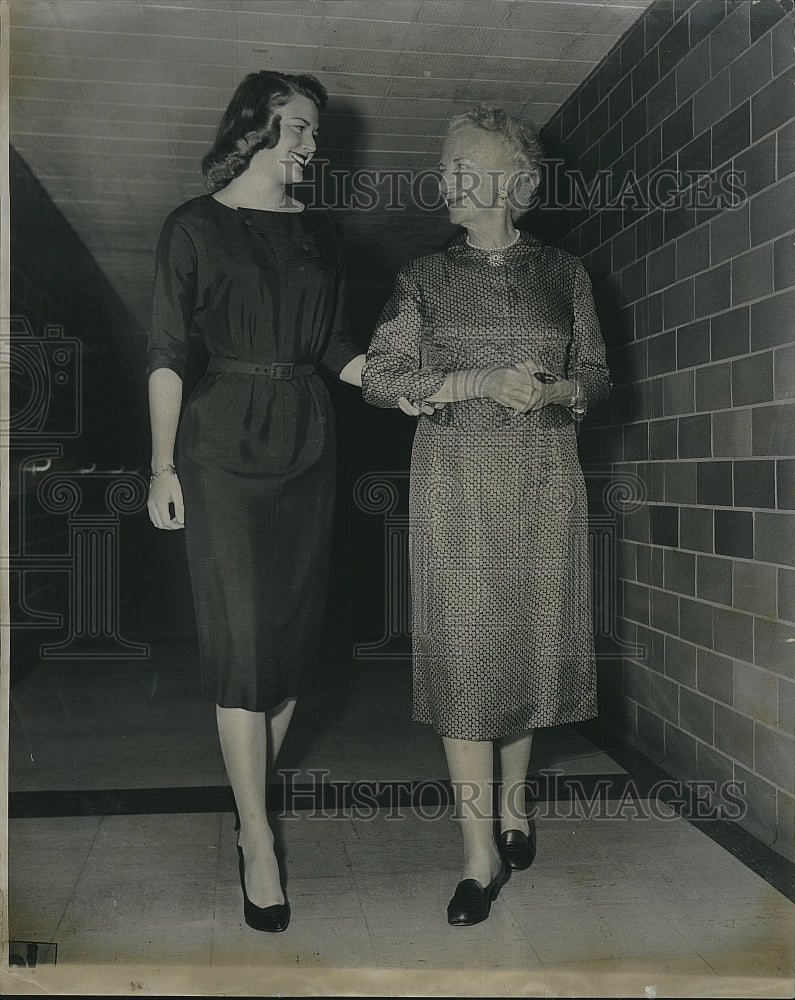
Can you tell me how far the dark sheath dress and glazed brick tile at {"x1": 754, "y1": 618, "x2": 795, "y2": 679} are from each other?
1241 mm

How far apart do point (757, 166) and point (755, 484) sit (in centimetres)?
85

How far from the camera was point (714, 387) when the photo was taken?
8.89 feet

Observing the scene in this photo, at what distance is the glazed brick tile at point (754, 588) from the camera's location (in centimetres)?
246

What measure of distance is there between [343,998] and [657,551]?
168 cm

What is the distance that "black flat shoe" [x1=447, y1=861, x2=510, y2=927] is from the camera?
2100 mm

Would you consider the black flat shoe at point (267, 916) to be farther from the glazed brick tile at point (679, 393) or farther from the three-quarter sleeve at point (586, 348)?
the glazed brick tile at point (679, 393)

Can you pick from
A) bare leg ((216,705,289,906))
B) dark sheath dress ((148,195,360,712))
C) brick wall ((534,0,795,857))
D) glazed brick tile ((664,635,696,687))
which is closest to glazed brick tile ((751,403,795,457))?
brick wall ((534,0,795,857))

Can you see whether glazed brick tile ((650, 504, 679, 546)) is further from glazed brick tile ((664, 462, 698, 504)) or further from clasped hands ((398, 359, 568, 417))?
clasped hands ((398, 359, 568, 417))

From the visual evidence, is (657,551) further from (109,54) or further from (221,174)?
(109,54)

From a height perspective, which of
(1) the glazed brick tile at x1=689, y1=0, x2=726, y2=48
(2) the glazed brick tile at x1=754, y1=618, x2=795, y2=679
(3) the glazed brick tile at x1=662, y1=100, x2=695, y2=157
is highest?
(1) the glazed brick tile at x1=689, y1=0, x2=726, y2=48

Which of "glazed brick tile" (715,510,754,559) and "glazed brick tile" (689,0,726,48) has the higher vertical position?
"glazed brick tile" (689,0,726,48)

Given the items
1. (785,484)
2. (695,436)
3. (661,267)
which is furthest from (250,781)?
(661,267)

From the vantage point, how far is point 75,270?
2.56 metres

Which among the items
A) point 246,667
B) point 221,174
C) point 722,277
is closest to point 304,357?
point 221,174
